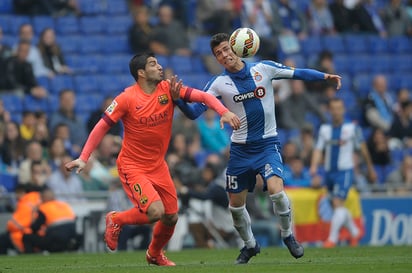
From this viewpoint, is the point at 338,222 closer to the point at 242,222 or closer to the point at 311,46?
the point at 242,222

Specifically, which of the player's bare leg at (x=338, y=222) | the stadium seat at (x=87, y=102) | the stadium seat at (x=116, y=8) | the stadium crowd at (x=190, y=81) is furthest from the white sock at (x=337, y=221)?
the stadium seat at (x=116, y=8)

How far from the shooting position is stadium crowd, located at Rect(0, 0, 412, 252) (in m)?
20.5

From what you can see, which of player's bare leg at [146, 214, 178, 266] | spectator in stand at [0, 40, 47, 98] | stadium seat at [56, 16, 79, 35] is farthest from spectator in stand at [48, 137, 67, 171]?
player's bare leg at [146, 214, 178, 266]

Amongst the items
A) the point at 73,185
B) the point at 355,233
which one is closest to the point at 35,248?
the point at 73,185

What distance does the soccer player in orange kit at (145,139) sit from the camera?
43.6 ft

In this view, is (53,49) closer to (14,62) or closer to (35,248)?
(14,62)

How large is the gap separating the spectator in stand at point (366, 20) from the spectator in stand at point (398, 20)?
0.74ft

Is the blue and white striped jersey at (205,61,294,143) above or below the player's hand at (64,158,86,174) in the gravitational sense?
above

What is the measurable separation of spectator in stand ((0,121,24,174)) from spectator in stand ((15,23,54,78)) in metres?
1.95

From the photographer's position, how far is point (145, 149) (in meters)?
13.5

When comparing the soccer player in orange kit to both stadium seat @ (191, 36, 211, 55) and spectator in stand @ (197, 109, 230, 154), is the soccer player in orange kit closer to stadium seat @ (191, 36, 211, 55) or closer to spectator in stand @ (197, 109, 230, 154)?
spectator in stand @ (197, 109, 230, 154)

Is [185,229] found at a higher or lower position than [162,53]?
lower

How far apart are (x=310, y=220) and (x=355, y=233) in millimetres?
1294

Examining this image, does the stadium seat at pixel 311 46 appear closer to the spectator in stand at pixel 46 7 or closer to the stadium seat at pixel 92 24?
the stadium seat at pixel 92 24
